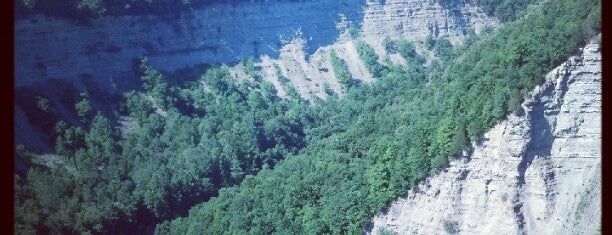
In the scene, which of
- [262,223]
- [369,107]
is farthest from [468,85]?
[369,107]

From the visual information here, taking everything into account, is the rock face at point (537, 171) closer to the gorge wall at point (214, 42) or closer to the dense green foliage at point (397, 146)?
the dense green foliage at point (397, 146)

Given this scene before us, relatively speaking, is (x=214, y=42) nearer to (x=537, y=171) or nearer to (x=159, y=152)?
(x=159, y=152)

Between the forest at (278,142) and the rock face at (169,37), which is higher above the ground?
the rock face at (169,37)

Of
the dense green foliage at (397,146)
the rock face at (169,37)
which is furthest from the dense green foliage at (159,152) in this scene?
the dense green foliage at (397,146)

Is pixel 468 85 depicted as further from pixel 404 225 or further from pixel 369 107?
pixel 369 107

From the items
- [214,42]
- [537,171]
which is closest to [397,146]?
[537,171]
